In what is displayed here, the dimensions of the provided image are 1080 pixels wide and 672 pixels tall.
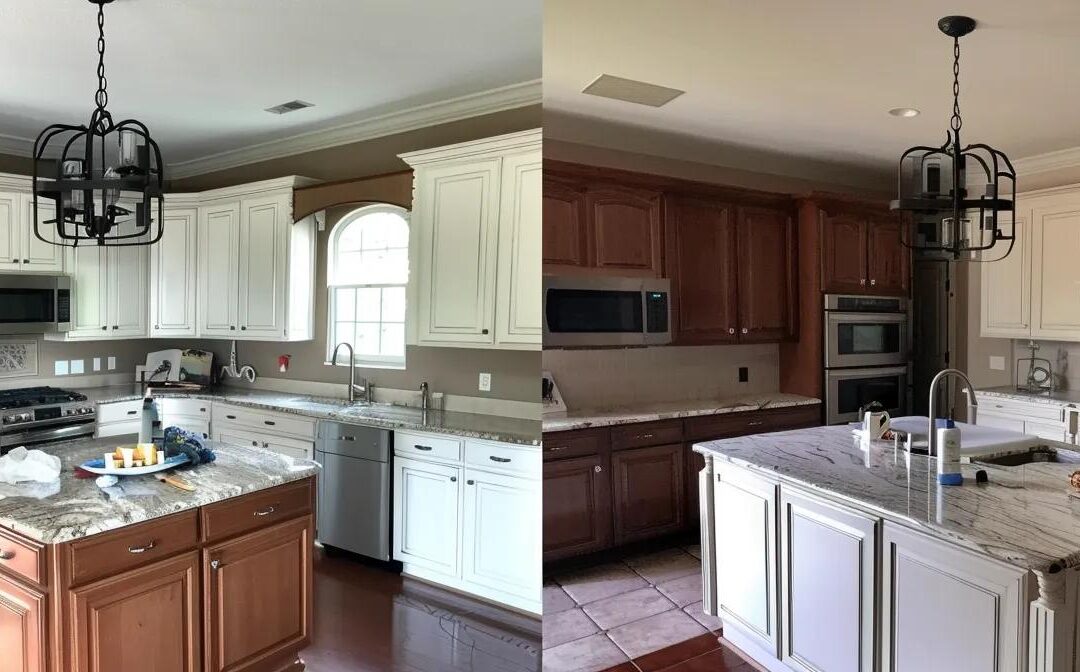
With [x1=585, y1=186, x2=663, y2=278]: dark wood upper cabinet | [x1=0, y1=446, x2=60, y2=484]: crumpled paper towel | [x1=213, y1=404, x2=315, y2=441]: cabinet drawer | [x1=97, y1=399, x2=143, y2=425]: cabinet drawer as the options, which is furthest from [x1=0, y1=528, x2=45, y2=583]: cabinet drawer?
[x1=585, y1=186, x2=663, y2=278]: dark wood upper cabinet

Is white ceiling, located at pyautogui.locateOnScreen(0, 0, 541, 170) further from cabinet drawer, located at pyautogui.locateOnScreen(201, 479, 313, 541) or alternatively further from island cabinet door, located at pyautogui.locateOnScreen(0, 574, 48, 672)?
island cabinet door, located at pyautogui.locateOnScreen(0, 574, 48, 672)

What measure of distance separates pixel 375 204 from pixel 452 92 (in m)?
0.32

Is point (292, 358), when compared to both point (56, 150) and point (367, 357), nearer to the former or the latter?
point (367, 357)

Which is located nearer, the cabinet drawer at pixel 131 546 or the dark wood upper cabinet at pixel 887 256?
the dark wood upper cabinet at pixel 887 256

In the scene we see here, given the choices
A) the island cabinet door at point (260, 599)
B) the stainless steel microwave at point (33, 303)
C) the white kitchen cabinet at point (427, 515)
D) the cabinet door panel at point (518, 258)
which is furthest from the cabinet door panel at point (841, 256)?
the stainless steel microwave at point (33, 303)

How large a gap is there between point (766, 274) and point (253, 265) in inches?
50.8

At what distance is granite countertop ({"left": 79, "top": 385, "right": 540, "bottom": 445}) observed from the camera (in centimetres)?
143

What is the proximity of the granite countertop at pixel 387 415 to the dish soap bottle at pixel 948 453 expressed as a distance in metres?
0.81

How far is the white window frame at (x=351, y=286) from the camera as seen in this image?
1.48 meters

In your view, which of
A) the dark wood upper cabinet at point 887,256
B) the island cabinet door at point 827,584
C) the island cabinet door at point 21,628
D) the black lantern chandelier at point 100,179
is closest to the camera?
the dark wood upper cabinet at point 887,256

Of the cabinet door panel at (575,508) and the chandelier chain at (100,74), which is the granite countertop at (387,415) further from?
the cabinet door panel at (575,508)

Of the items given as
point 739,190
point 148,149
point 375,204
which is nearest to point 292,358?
point 375,204

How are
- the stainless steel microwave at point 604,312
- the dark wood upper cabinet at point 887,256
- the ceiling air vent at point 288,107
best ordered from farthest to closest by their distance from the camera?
the ceiling air vent at point 288,107, the dark wood upper cabinet at point 887,256, the stainless steel microwave at point 604,312

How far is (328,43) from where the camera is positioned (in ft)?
5.18
